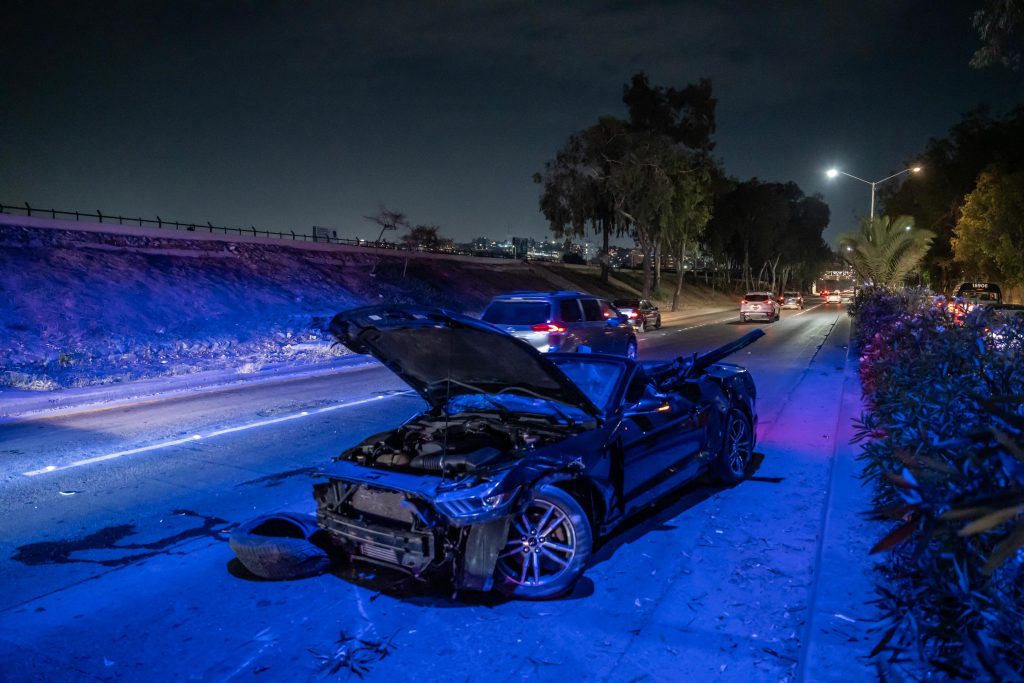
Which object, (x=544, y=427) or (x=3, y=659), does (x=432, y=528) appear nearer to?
(x=544, y=427)

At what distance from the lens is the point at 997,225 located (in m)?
30.4

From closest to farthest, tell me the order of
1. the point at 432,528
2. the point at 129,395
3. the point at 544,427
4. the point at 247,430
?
the point at 432,528 → the point at 544,427 → the point at 247,430 → the point at 129,395

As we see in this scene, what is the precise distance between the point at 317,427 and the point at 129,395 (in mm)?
5423

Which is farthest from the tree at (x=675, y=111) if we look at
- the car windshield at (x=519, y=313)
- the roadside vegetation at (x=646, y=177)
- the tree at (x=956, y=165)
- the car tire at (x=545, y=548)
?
the car tire at (x=545, y=548)

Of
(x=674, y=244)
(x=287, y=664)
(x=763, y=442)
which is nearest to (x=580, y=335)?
(x=763, y=442)

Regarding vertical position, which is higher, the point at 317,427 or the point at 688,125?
the point at 688,125

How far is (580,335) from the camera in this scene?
1394 centimetres

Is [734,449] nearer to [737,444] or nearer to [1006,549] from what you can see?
[737,444]

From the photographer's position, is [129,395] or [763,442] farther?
[129,395]

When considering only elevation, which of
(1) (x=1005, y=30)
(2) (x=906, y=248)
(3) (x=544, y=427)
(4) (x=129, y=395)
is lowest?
(4) (x=129, y=395)

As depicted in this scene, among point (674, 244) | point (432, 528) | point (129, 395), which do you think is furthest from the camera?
point (674, 244)

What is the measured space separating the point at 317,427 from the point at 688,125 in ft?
153

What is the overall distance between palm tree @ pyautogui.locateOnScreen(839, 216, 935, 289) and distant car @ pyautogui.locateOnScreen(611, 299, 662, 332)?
9.90 meters

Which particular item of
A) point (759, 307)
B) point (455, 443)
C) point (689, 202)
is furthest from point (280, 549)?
point (689, 202)
